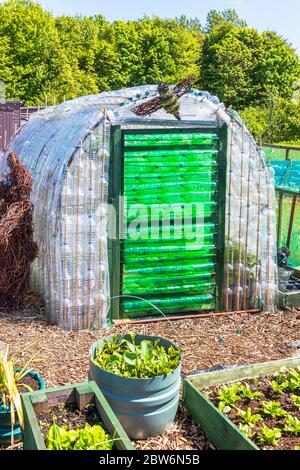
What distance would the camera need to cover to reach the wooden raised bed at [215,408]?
373cm

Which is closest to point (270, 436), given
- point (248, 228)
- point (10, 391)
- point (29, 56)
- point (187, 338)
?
point (10, 391)

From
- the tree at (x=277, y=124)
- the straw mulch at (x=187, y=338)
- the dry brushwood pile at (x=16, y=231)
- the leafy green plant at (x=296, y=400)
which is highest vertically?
the tree at (x=277, y=124)

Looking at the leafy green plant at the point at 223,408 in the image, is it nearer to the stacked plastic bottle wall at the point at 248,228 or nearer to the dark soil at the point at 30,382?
the dark soil at the point at 30,382

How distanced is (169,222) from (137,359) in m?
2.93

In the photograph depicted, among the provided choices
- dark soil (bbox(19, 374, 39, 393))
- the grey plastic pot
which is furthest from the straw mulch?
the grey plastic pot

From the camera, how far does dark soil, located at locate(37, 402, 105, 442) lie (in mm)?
3680

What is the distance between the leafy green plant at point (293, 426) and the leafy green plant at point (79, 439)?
1348 millimetres

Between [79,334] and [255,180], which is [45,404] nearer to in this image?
[79,334]

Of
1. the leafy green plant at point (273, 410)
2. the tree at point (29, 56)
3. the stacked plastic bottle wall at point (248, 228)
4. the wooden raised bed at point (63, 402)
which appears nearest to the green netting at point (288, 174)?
the stacked plastic bottle wall at point (248, 228)

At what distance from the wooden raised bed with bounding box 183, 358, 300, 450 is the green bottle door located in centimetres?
211

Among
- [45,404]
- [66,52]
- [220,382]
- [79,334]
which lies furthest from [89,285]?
[66,52]

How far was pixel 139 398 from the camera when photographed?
157 inches

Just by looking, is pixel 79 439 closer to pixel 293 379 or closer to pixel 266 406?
pixel 266 406

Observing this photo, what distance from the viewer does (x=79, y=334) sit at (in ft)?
20.9
